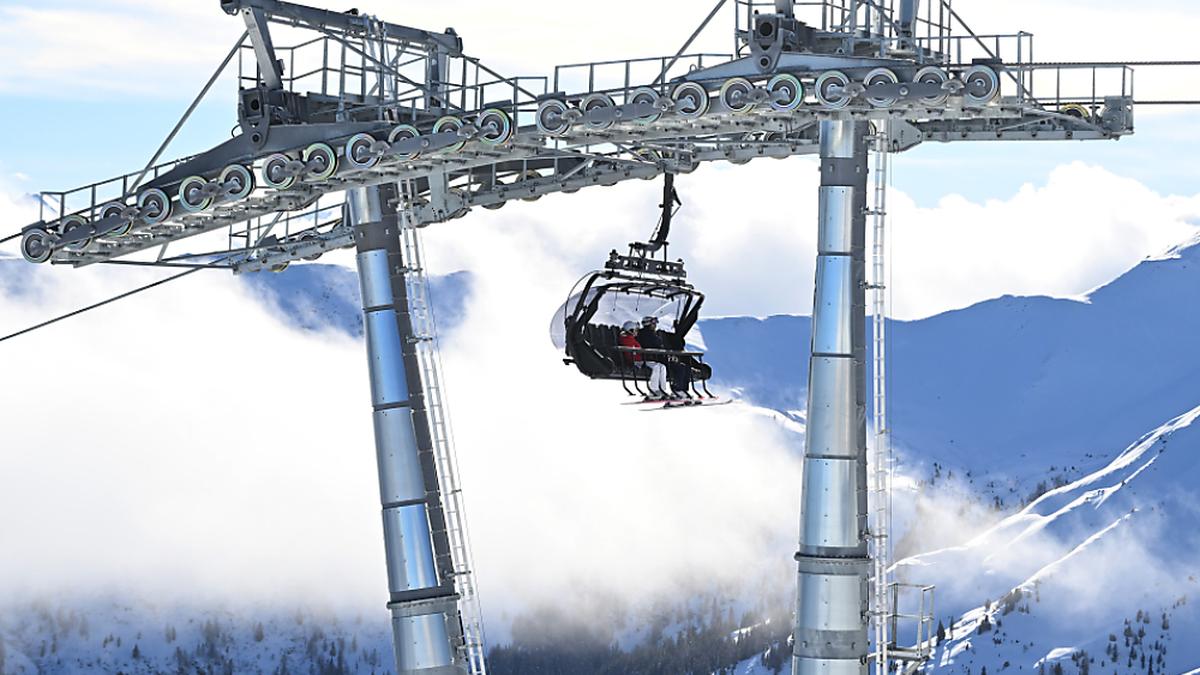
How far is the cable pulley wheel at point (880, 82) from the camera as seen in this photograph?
32.1 meters

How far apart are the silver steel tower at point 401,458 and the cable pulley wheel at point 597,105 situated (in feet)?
22.1

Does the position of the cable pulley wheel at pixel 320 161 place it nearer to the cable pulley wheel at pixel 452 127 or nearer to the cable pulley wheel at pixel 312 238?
the cable pulley wheel at pixel 452 127

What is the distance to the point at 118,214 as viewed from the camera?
40.0 meters

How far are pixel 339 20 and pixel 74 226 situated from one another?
6694mm

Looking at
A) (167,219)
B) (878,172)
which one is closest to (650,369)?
(878,172)

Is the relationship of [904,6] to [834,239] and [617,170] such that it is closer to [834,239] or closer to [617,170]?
[834,239]

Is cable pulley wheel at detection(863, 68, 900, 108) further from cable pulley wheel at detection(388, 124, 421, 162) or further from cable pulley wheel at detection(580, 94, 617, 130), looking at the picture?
cable pulley wheel at detection(388, 124, 421, 162)

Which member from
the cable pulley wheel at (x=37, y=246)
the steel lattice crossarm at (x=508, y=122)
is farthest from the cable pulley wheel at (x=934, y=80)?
the cable pulley wheel at (x=37, y=246)

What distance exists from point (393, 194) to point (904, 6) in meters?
10.9

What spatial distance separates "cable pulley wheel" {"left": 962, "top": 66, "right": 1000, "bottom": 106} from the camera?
103ft

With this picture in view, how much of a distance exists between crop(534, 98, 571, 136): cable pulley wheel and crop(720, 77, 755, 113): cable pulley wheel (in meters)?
3.07

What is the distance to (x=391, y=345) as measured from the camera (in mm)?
39781

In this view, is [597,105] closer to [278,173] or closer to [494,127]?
[494,127]

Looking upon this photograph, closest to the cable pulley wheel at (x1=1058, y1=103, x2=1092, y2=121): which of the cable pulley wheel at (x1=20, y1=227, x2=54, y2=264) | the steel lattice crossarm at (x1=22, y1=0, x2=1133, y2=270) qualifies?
the steel lattice crossarm at (x1=22, y1=0, x2=1133, y2=270)
